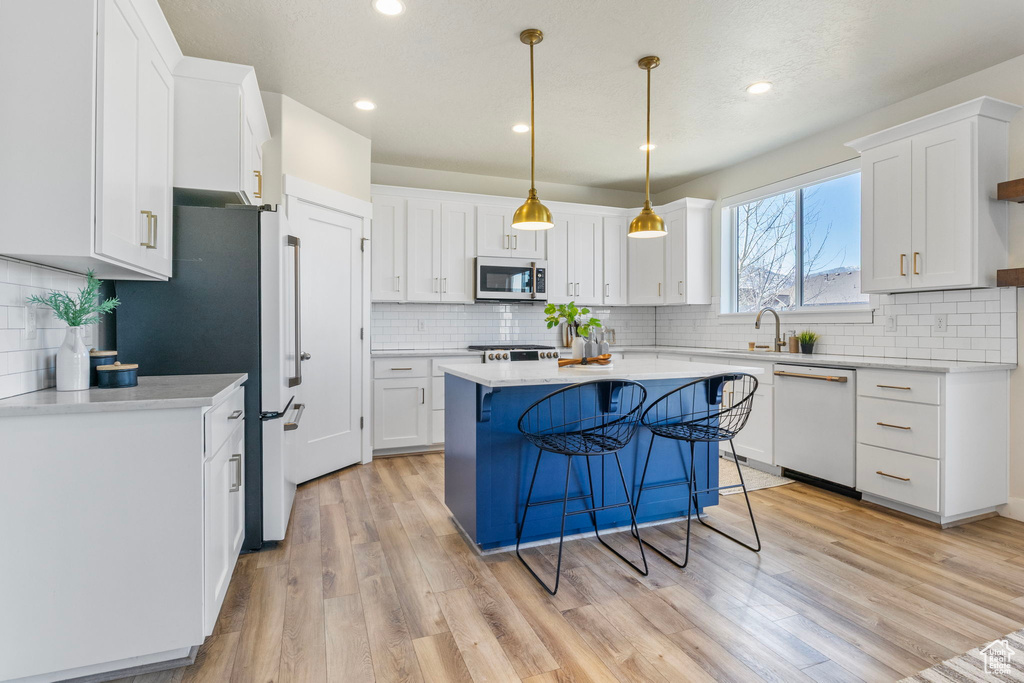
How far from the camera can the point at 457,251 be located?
16.4 feet

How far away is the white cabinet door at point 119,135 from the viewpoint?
5.49ft

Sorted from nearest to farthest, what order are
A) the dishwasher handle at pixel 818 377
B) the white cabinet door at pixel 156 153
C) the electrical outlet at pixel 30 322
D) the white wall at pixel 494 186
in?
the electrical outlet at pixel 30 322, the white cabinet door at pixel 156 153, the dishwasher handle at pixel 818 377, the white wall at pixel 494 186

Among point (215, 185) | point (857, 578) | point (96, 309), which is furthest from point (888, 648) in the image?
point (215, 185)

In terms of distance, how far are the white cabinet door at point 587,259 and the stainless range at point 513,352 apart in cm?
80

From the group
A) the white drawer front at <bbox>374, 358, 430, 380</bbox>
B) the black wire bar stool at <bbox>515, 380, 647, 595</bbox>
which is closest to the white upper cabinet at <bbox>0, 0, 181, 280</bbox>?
the black wire bar stool at <bbox>515, 380, 647, 595</bbox>

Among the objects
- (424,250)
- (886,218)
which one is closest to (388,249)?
(424,250)

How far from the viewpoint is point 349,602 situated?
2.17 metres

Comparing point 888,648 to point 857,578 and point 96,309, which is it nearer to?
point 857,578

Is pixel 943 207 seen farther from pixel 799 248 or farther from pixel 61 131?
pixel 61 131

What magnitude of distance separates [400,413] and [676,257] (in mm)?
3121

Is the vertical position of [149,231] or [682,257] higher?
[682,257]

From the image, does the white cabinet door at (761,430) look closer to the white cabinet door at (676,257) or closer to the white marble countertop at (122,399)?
the white cabinet door at (676,257)

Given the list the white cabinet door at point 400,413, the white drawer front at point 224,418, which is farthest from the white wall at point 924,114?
the white drawer front at point 224,418

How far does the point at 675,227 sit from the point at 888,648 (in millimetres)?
4178
